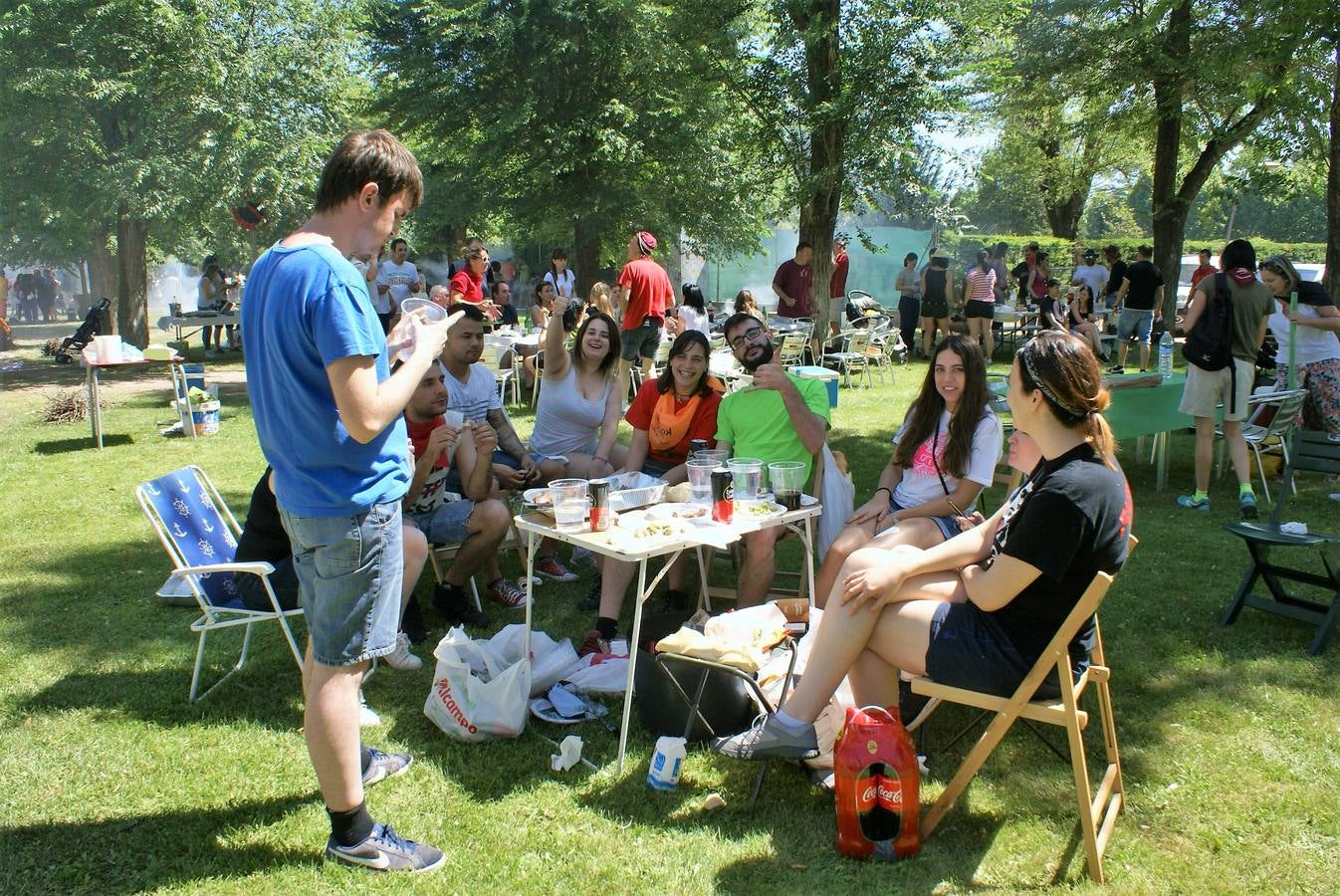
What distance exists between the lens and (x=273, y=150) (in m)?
16.0

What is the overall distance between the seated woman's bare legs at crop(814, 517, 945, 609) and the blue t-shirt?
196 centimetres

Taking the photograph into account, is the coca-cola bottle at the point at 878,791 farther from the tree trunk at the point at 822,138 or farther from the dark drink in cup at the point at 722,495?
the tree trunk at the point at 822,138

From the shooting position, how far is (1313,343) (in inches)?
260

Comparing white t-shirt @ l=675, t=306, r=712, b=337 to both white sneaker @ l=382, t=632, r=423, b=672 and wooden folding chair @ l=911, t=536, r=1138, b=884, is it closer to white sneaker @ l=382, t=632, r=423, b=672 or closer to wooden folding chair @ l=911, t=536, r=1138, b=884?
white sneaker @ l=382, t=632, r=423, b=672

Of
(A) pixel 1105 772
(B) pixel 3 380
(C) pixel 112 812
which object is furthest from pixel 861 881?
(B) pixel 3 380

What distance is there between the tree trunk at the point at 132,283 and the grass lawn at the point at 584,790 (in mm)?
14142

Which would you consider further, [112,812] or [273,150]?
[273,150]

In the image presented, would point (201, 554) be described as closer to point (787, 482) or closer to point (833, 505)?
point (787, 482)

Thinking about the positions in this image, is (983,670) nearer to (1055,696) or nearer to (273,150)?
(1055,696)

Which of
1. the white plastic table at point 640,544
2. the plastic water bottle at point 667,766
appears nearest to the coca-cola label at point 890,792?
the plastic water bottle at point 667,766

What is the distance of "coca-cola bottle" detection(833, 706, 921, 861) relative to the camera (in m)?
2.51

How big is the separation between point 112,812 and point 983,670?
2579 mm

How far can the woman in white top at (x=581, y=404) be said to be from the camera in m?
5.04

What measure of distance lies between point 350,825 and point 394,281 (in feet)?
34.3
